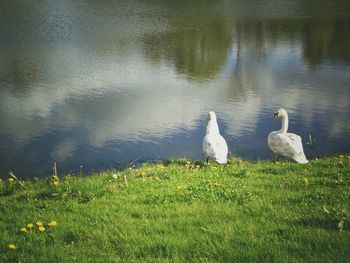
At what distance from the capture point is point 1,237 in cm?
851

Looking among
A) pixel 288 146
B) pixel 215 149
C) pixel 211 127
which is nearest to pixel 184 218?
pixel 215 149

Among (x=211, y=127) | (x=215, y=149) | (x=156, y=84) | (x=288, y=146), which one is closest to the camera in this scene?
(x=215, y=149)

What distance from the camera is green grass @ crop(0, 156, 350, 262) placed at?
737 centimetres

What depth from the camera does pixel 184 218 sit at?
897cm

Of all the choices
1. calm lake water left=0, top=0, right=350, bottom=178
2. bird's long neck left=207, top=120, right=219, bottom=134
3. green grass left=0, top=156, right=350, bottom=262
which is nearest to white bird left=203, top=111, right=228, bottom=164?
bird's long neck left=207, top=120, right=219, bottom=134

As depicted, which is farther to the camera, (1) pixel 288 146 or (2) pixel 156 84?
(2) pixel 156 84

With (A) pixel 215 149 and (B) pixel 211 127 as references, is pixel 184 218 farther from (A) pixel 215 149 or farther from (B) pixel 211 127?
(B) pixel 211 127

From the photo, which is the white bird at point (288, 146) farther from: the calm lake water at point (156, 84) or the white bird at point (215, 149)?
the calm lake water at point (156, 84)

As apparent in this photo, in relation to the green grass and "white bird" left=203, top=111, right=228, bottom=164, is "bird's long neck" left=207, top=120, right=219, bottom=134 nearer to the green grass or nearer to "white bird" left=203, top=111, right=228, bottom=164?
"white bird" left=203, top=111, right=228, bottom=164

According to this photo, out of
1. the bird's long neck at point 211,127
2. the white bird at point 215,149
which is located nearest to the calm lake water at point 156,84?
the bird's long neck at point 211,127

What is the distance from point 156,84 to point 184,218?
25160 millimetres

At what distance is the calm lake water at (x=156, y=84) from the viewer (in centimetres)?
2169

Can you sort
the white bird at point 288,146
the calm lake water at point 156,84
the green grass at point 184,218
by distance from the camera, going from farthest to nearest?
the calm lake water at point 156,84, the white bird at point 288,146, the green grass at point 184,218

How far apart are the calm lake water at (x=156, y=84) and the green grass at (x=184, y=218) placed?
23.7 ft
